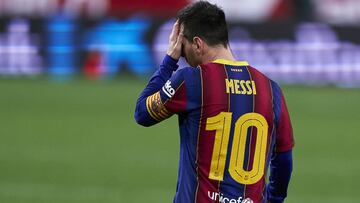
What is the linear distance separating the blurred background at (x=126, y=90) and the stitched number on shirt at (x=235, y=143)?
4.63m

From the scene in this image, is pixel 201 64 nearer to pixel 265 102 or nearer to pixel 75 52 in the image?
pixel 265 102

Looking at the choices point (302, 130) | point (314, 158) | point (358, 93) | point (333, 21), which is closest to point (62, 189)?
point (314, 158)

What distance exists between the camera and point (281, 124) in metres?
4.70

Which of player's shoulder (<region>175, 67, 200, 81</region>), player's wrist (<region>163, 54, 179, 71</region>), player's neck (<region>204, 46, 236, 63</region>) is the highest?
player's neck (<region>204, 46, 236, 63</region>)

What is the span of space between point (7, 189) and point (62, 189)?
526 mm

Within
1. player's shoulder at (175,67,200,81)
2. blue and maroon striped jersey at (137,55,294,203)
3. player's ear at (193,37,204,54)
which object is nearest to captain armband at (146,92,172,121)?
blue and maroon striped jersey at (137,55,294,203)

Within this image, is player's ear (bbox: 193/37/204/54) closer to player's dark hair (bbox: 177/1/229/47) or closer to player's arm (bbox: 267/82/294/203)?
player's dark hair (bbox: 177/1/229/47)

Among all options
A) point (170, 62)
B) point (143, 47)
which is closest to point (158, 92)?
point (170, 62)

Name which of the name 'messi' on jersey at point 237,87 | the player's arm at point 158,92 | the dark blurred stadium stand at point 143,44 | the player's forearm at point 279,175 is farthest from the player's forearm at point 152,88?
the dark blurred stadium stand at point 143,44

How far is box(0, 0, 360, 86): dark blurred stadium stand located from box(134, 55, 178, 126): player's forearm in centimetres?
1301

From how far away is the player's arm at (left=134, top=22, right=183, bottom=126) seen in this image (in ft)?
15.2

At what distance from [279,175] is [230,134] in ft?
1.47

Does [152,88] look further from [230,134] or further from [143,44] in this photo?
[143,44]

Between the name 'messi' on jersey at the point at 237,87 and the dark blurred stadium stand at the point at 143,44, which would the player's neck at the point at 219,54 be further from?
the dark blurred stadium stand at the point at 143,44
